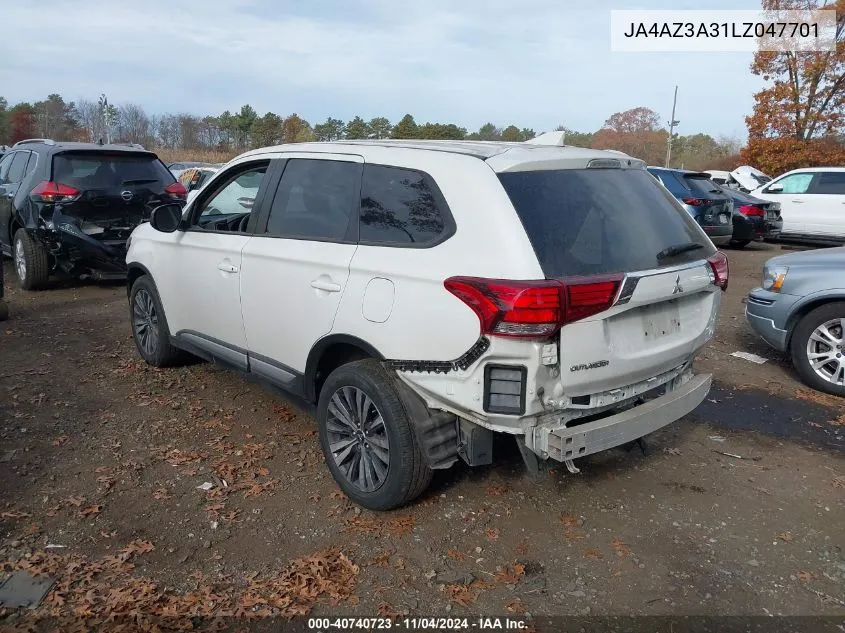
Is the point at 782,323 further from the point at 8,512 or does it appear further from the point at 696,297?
the point at 8,512

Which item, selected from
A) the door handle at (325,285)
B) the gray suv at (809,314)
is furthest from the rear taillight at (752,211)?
the door handle at (325,285)

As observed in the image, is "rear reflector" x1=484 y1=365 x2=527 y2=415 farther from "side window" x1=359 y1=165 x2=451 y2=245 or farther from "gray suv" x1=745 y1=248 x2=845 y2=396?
"gray suv" x1=745 y1=248 x2=845 y2=396

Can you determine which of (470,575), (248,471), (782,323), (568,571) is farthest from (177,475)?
(782,323)

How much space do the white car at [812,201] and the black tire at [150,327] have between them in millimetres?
13238

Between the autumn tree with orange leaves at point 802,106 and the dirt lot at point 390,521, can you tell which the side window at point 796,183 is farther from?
the autumn tree with orange leaves at point 802,106

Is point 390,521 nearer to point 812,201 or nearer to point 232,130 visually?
point 812,201

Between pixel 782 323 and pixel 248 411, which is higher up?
pixel 782 323

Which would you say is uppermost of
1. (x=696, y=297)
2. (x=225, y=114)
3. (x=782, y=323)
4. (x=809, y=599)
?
(x=225, y=114)

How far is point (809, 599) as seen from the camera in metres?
2.82

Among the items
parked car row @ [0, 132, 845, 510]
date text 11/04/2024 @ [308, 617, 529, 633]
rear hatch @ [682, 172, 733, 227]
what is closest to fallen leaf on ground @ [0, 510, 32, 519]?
parked car row @ [0, 132, 845, 510]

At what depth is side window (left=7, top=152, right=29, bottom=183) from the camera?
8.76 meters

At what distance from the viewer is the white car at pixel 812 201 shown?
44.1 ft

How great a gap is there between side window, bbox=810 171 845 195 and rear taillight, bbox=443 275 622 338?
523 inches

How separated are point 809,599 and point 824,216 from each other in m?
13.0
